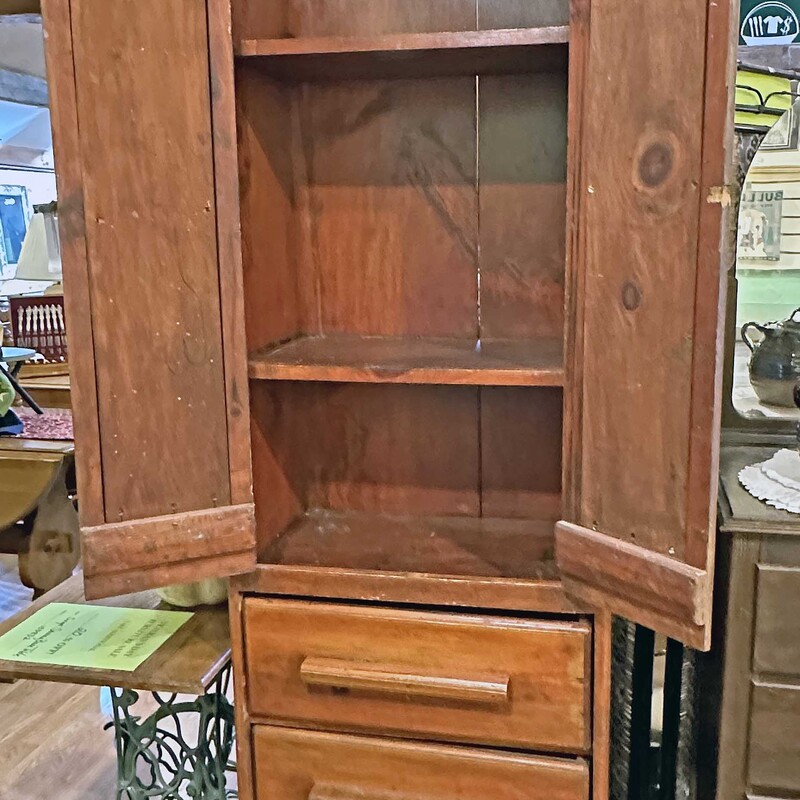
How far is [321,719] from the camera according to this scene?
1286 millimetres

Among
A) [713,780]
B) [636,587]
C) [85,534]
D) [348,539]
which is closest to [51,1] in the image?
[85,534]

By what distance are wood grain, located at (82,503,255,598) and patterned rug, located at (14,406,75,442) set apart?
194 centimetres

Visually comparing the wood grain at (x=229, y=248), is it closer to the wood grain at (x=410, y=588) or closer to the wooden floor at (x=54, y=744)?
the wood grain at (x=410, y=588)

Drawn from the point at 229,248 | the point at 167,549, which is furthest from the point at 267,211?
the point at 167,549

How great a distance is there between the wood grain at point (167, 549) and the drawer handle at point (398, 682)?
0.18 metres

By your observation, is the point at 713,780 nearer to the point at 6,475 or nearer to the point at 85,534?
the point at 85,534

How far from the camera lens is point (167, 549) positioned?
47.9 inches

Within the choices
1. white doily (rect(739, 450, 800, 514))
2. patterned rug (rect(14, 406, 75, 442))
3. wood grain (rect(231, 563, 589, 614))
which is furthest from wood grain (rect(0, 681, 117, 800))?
white doily (rect(739, 450, 800, 514))

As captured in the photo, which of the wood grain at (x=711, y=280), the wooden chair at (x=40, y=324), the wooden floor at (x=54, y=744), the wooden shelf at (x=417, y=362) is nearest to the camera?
the wood grain at (x=711, y=280)

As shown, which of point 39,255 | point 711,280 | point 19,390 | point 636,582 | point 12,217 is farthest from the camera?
point 12,217

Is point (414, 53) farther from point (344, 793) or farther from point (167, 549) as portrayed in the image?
point (344, 793)

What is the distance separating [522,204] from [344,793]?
93 cm

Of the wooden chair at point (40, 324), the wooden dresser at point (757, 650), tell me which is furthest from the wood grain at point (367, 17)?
the wooden chair at point (40, 324)

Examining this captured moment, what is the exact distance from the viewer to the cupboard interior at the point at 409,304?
136 centimetres
